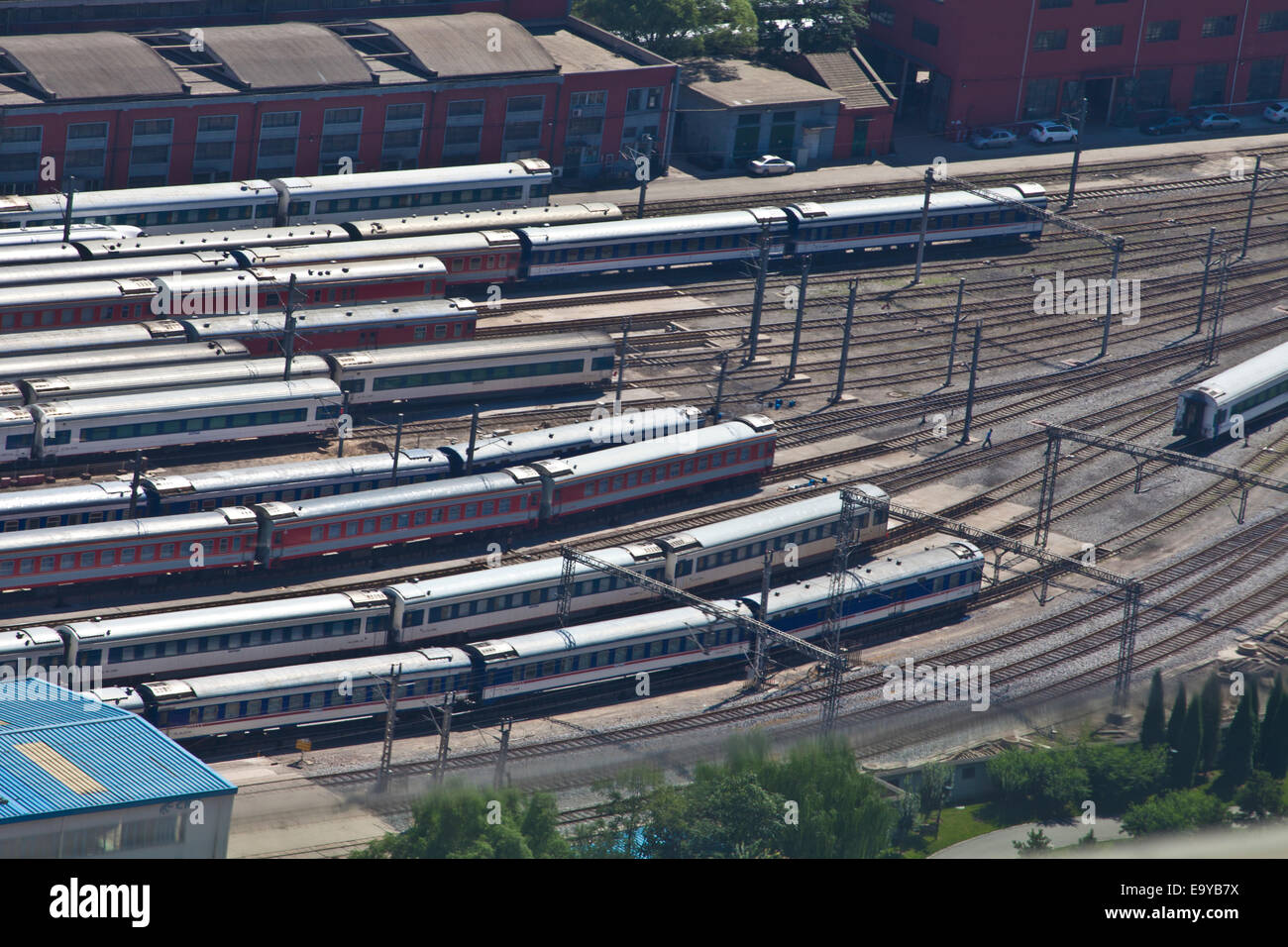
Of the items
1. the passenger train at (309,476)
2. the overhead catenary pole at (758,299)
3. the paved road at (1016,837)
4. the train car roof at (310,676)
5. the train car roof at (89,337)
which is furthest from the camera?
the overhead catenary pole at (758,299)

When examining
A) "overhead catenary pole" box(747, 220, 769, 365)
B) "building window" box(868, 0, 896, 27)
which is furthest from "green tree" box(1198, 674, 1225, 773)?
"building window" box(868, 0, 896, 27)

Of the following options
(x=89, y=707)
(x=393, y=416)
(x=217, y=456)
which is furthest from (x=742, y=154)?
(x=89, y=707)

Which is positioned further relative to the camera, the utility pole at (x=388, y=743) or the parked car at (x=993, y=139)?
the parked car at (x=993, y=139)

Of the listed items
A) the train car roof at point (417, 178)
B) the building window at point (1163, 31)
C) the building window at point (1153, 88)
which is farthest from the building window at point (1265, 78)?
the train car roof at point (417, 178)

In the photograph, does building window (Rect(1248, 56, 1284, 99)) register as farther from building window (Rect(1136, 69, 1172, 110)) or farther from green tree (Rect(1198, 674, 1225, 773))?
green tree (Rect(1198, 674, 1225, 773))

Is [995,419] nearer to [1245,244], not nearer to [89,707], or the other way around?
[1245,244]

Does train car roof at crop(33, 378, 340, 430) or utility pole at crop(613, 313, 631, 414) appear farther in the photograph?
utility pole at crop(613, 313, 631, 414)

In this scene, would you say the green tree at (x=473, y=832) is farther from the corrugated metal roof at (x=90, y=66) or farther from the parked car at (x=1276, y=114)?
the parked car at (x=1276, y=114)

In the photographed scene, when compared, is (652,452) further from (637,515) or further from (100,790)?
(100,790)
